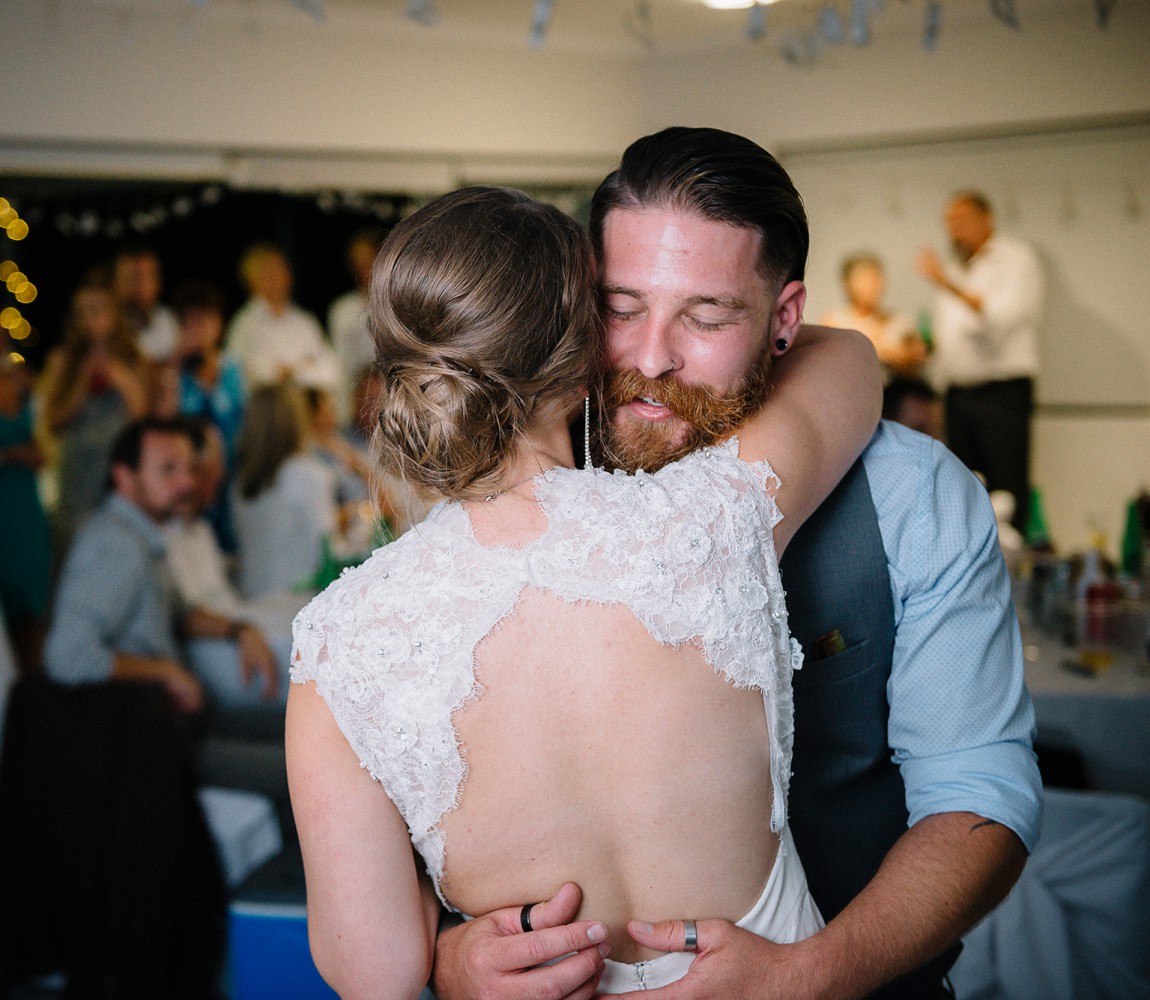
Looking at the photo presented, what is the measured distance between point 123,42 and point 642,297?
550 centimetres

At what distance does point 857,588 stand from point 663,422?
0.33m

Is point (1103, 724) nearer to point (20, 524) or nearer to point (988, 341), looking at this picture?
point (988, 341)

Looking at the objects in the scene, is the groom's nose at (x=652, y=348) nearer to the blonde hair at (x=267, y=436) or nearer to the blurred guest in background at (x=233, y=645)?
the blurred guest in background at (x=233, y=645)

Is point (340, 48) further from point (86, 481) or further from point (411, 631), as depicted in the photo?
point (411, 631)

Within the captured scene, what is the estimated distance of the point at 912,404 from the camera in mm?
3697

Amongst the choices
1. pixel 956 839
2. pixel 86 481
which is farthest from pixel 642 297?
pixel 86 481

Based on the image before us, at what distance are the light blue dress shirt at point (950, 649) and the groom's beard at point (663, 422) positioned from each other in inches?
9.1

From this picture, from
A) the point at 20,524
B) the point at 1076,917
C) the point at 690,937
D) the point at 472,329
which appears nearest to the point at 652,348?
the point at 472,329

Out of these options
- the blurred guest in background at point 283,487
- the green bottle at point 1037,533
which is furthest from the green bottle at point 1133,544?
the blurred guest in background at point 283,487

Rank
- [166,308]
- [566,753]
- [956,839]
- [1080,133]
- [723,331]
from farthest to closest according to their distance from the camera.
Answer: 1. [1080,133]
2. [166,308]
3. [723,331]
4. [956,839]
5. [566,753]

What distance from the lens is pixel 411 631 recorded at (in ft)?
3.34

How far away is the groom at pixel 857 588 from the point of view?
1.27 metres

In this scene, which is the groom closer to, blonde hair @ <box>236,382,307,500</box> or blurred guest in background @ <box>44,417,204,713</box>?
blurred guest in background @ <box>44,417,204,713</box>

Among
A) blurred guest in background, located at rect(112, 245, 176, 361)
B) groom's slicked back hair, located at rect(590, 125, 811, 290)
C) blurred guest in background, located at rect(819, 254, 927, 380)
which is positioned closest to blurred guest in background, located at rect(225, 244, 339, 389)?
blurred guest in background, located at rect(112, 245, 176, 361)
